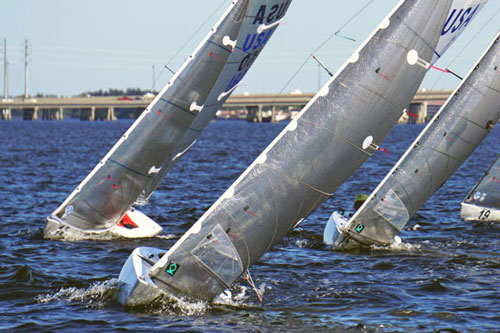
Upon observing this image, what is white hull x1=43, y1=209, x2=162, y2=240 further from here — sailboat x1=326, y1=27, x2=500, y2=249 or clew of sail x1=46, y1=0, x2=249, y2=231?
sailboat x1=326, y1=27, x2=500, y2=249

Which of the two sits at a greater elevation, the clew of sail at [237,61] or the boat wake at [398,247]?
the clew of sail at [237,61]

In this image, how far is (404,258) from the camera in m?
20.3

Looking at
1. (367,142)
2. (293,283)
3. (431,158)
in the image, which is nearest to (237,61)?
(431,158)

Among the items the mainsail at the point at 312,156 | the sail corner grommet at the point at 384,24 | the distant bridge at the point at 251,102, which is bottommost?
the distant bridge at the point at 251,102

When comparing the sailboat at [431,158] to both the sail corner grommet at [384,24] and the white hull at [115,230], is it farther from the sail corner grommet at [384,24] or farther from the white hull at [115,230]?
the sail corner grommet at [384,24]

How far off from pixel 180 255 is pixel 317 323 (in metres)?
2.63

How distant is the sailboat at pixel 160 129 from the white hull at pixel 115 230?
3cm

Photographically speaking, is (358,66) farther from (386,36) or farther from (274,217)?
(274,217)

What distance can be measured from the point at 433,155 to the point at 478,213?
5.54m

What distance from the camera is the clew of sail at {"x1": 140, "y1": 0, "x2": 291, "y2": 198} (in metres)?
21.3

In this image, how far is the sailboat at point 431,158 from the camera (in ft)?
69.6

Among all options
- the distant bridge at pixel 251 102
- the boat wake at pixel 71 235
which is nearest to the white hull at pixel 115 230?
the boat wake at pixel 71 235

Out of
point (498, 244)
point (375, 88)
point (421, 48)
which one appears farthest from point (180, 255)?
point (498, 244)

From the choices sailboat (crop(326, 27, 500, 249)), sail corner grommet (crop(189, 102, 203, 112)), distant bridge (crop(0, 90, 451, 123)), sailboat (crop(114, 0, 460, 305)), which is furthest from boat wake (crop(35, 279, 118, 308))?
distant bridge (crop(0, 90, 451, 123))
